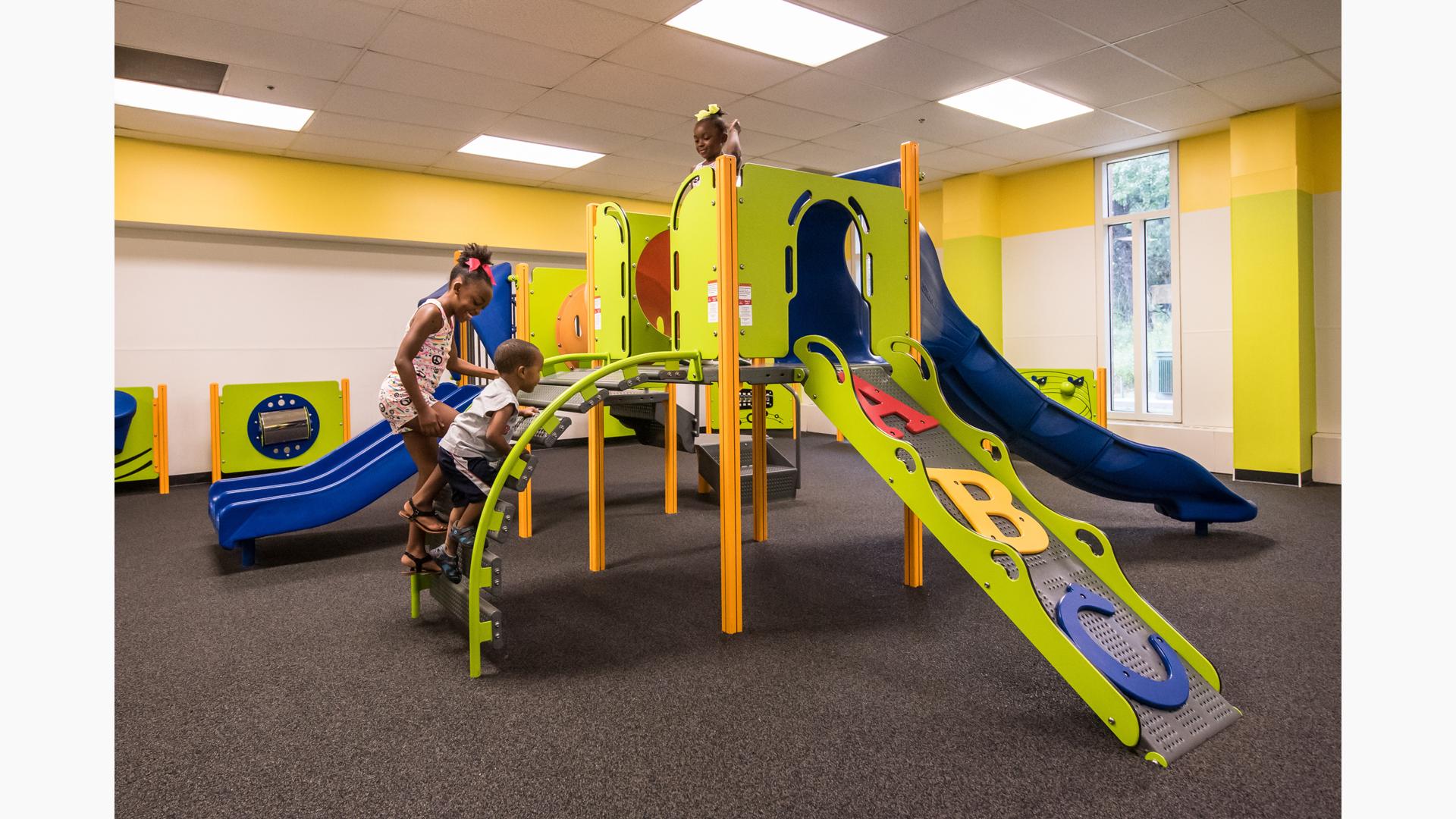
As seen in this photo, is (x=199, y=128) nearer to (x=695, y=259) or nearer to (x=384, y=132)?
(x=384, y=132)

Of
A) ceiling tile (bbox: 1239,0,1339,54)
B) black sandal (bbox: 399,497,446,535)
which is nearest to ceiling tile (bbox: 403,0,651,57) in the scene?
black sandal (bbox: 399,497,446,535)

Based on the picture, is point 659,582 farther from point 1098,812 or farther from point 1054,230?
point 1054,230

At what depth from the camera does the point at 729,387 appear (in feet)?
10.1

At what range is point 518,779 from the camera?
2.01 m

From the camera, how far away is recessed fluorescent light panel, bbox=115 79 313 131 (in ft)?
17.4

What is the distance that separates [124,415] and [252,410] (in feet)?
2.85

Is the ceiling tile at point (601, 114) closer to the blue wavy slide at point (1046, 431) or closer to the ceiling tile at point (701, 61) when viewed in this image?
the ceiling tile at point (701, 61)

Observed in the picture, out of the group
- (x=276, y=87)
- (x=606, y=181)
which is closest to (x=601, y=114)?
(x=276, y=87)

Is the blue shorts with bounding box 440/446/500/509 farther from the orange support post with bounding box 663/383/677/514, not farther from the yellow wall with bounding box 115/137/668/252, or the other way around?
the yellow wall with bounding box 115/137/668/252

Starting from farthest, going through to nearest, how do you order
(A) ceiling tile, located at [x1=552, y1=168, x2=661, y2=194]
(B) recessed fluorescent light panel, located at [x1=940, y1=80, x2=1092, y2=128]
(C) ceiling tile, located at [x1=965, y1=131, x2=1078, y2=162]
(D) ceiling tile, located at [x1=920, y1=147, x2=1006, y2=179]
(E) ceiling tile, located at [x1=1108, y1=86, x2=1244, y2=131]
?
(A) ceiling tile, located at [x1=552, y1=168, x2=661, y2=194], (D) ceiling tile, located at [x1=920, y1=147, x2=1006, y2=179], (C) ceiling tile, located at [x1=965, y1=131, x2=1078, y2=162], (E) ceiling tile, located at [x1=1108, y1=86, x2=1244, y2=131], (B) recessed fluorescent light panel, located at [x1=940, y1=80, x2=1092, y2=128]

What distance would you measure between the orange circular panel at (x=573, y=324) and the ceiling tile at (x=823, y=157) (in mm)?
2716

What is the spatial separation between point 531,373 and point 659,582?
4.17 feet

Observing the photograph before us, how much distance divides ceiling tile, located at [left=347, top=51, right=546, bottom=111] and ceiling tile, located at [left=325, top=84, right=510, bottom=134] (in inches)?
4.2

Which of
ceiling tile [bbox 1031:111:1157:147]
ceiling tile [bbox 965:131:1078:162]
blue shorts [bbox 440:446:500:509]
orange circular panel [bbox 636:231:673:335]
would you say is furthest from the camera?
ceiling tile [bbox 965:131:1078:162]
